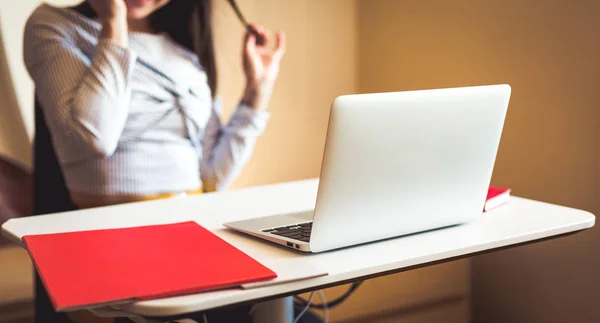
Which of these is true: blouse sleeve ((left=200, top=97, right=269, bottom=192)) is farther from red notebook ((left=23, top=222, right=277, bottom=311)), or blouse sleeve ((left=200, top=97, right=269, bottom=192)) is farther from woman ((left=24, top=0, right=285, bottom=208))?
red notebook ((left=23, top=222, right=277, bottom=311))

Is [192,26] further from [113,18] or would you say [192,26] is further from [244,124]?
[244,124]

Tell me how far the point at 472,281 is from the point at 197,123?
110cm

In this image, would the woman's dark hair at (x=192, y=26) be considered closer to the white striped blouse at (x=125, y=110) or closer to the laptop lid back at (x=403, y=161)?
the white striped blouse at (x=125, y=110)

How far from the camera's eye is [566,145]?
201 cm

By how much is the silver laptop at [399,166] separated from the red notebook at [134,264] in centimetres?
12

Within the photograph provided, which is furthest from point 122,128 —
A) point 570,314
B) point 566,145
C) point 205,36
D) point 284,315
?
point 570,314

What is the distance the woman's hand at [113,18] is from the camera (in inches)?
80.7

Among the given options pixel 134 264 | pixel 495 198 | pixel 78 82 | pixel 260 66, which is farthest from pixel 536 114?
pixel 134 264

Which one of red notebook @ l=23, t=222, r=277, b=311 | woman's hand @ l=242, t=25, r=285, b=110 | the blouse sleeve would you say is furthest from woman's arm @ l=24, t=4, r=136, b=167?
red notebook @ l=23, t=222, r=277, b=311

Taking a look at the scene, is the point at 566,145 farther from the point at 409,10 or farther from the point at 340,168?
the point at 340,168

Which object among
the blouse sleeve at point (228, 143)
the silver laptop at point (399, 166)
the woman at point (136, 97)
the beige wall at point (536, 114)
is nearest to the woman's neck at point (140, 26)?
the woman at point (136, 97)

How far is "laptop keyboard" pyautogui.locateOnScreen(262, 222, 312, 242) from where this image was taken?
1.13 m

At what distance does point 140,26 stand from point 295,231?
3.94 ft

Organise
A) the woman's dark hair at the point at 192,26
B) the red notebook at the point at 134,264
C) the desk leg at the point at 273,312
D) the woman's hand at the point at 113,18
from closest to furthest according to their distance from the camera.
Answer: the red notebook at the point at 134,264 < the desk leg at the point at 273,312 < the woman's hand at the point at 113,18 < the woman's dark hair at the point at 192,26
